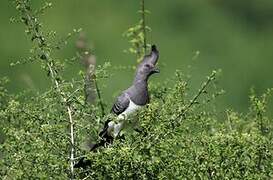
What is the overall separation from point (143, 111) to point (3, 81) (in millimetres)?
725

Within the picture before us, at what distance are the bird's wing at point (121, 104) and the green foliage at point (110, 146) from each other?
56cm

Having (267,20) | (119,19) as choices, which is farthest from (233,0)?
(119,19)

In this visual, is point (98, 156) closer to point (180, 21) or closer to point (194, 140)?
point (194, 140)

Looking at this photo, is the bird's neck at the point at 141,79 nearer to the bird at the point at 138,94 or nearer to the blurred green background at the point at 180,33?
the bird at the point at 138,94

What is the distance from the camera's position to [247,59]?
1289 centimetres

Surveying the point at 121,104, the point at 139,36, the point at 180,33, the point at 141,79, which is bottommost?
the point at 121,104

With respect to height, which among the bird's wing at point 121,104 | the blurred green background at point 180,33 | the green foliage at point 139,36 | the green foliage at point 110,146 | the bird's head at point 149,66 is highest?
the blurred green background at point 180,33

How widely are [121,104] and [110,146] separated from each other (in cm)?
91

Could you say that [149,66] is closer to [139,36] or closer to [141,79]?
[141,79]

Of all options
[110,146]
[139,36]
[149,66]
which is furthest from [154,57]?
[110,146]

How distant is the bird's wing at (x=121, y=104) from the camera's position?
5.00 meters

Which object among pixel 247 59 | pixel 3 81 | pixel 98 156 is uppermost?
pixel 247 59

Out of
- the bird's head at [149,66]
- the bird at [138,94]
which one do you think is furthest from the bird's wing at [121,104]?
the bird's head at [149,66]

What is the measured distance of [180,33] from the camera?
1362 cm
